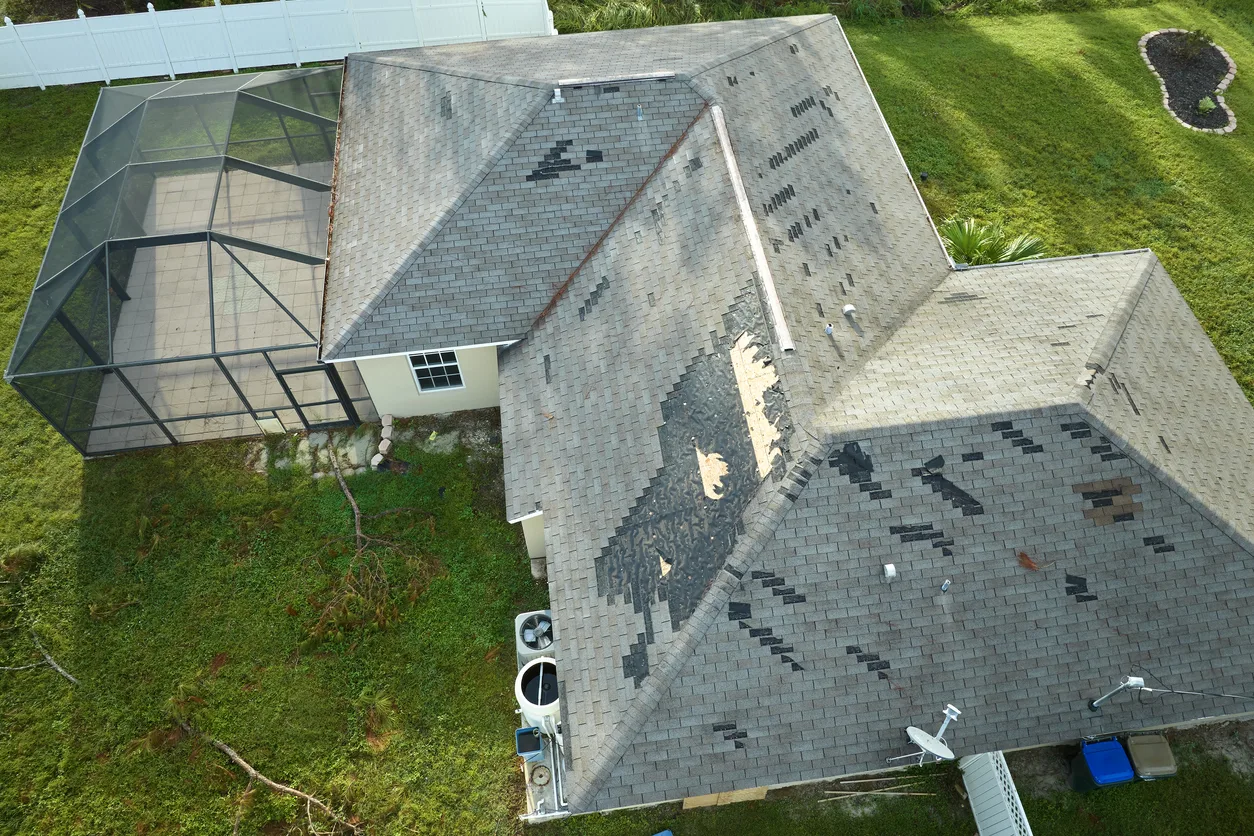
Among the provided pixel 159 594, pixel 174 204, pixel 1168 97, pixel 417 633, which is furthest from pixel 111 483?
pixel 1168 97

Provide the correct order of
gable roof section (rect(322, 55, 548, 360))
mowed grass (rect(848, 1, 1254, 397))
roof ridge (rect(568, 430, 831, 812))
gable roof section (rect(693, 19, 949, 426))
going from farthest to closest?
mowed grass (rect(848, 1, 1254, 397)) → gable roof section (rect(322, 55, 548, 360)) → gable roof section (rect(693, 19, 949, 426)) → roof ridge (rect(568, 430, 831, 812))

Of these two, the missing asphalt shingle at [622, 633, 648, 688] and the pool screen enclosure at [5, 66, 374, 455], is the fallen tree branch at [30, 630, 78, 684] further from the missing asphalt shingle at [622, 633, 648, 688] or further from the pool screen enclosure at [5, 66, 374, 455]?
the missing asphalt shingle at [622, 633, 648, 688]

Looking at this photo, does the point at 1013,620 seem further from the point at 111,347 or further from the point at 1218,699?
the point at 111,347

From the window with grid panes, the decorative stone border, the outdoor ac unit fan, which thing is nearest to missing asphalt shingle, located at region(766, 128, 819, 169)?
the window with grid panes

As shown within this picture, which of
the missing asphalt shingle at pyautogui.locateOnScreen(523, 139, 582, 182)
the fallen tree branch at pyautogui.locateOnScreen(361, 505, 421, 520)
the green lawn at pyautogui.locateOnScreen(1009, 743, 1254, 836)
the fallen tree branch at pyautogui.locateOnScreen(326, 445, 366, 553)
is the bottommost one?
the green lawn at pyautogui.locateOnScreen(1009, 743, 1254, 836)

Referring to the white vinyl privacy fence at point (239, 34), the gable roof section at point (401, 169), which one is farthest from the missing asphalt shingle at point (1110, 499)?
the white vinyl privacy fence at point (239, 34)

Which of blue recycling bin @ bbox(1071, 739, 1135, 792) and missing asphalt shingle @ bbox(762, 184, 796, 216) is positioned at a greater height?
missing asphalt shingle @ bbox(762, 184, 796, 216)
